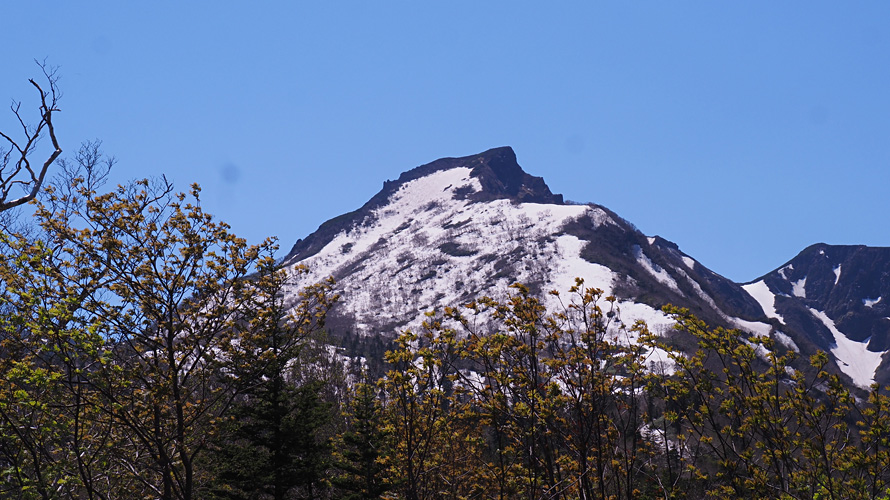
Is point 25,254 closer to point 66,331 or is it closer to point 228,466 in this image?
point 66,331

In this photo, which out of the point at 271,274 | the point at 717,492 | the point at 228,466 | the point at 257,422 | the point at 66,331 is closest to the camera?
the point at 717,492

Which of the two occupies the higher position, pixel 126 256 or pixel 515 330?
pixel 126 256

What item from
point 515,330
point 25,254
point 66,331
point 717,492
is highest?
point 25,254

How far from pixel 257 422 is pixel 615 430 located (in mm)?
13894

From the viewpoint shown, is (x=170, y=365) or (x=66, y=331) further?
(x=170, y=365)

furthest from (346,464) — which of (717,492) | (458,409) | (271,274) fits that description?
(717,492)

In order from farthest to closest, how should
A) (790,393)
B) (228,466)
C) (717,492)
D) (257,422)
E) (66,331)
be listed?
1. (257,422)
2. (228,466)
3. (66,331)
4. (717,492)
5. (790,393)

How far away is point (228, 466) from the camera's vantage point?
19.3 m

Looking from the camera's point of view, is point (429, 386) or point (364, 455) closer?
point (429, 386)

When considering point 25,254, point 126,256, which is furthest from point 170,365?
point 25,254

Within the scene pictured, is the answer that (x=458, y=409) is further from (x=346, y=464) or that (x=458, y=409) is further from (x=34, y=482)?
(x=346, y=464)

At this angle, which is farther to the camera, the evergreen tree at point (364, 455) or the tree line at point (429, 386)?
the evergreen tree at point (364, 455)

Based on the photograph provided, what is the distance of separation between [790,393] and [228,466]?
1601 cm

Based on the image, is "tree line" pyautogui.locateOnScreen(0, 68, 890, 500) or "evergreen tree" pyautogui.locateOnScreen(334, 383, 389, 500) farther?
"evergreen tree" pyautogui.locateOnScreen(334, 383, 389, 500)
